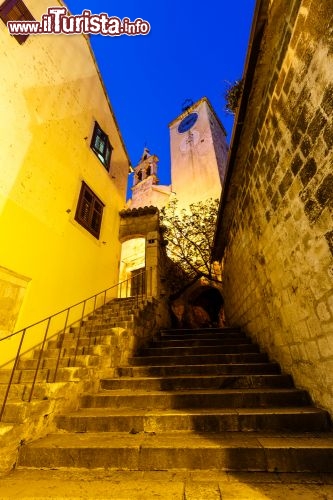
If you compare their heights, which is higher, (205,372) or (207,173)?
(207,173)

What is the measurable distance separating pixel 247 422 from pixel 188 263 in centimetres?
872

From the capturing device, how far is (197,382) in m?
3.82

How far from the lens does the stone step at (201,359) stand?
177 inches

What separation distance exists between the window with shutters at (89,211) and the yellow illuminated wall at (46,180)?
0.74 ft

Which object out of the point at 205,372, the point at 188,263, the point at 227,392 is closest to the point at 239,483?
the point at 227,392

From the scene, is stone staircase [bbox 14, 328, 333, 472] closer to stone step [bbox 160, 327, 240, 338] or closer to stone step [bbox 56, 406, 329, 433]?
stone step [bbox 56, 406, 329, 433]

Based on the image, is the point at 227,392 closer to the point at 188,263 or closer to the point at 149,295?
the point at 149,295

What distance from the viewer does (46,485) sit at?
210cm

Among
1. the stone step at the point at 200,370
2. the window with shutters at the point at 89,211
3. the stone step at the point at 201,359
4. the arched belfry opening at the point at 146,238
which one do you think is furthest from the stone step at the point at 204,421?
the window with shutters at the point at 89,211

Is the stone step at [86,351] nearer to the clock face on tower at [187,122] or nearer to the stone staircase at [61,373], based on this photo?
the stone staircase at [61,373]

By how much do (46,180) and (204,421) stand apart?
6370 mm

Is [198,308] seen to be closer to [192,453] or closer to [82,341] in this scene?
[82,341]

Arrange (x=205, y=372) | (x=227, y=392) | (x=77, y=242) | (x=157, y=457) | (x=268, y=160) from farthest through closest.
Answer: (x=77, y=242), (x=205, y=372), (x=268, y=160), (x=227, y=392), (x=157, y=457)

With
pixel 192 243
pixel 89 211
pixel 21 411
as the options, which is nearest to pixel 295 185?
pixel 21 411
